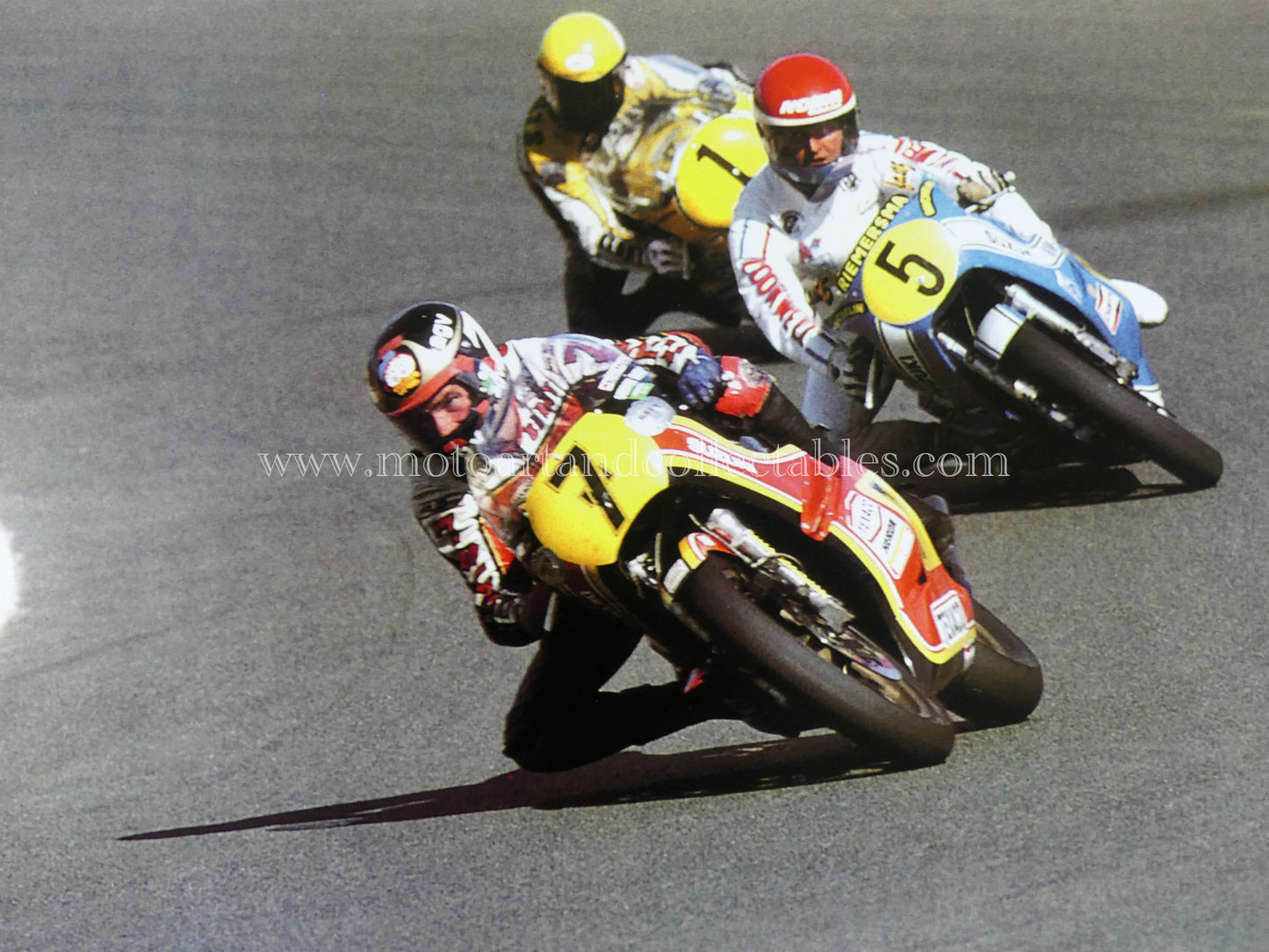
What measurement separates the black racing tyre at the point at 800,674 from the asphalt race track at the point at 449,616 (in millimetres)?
305

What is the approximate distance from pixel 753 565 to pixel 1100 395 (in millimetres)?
1941

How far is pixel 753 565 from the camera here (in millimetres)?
4312

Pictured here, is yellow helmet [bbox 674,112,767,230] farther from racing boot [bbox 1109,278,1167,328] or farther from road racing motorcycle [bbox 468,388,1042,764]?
road racing motorcycle [bbox 468,388,1042,764]

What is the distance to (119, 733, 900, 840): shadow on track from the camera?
4.86 metres

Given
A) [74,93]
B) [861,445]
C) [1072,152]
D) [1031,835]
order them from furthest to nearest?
[74,93]
[1072,152]
[861,445]
[1031,835]

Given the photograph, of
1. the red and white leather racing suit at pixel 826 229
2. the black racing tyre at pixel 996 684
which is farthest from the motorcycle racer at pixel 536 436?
the red and white leather racing suit at pixel 826 229

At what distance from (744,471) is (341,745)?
1783mm

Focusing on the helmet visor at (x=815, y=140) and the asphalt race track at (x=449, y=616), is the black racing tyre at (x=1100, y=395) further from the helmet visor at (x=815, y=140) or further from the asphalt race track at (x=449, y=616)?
the helmet visor at (x=815, y=140)

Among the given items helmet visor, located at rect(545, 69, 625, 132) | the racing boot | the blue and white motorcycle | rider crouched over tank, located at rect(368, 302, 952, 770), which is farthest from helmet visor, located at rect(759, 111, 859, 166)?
helmet visor, located at rect(545, 69, 625, 132)

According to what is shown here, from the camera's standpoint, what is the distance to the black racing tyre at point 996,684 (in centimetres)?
475

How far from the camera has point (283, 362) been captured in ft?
29.0

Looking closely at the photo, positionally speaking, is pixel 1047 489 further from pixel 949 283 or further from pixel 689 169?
pixel 689 169

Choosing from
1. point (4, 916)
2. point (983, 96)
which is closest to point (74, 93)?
point (983, 96)

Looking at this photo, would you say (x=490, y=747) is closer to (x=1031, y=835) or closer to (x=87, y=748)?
(x=87, y=748)
